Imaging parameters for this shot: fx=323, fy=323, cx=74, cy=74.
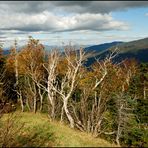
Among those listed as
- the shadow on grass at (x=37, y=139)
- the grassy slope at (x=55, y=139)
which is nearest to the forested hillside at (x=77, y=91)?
the shadow on grass at (x=37, y=139)

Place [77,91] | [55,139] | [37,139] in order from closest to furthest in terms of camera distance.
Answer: [55,139] → [37,139] → [77,91]

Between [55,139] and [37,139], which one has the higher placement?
[55,139]

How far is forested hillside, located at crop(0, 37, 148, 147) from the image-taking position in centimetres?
3943

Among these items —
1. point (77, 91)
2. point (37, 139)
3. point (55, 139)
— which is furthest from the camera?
point (77, 91)

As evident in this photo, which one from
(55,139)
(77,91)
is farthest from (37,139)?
(77,91)

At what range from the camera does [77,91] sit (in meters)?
69.9

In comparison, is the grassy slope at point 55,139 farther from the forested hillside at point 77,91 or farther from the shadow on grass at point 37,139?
the forested hillside at point 77,91

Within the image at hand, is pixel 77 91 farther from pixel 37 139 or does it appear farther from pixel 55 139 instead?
pixel 55 139

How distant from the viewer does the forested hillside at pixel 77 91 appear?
39.4 metres

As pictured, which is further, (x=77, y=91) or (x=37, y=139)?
(x=77, y=91)

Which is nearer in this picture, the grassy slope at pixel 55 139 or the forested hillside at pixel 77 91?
the grassy slope at pixel 55 139

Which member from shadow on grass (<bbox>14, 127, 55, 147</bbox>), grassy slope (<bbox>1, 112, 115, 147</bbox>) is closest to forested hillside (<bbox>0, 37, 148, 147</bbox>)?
shadow on grass (<bbox>14, 127, 55, 147</bbox>)

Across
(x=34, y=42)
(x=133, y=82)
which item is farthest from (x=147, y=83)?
(x=34, y=42)

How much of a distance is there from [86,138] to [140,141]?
25.9 m
